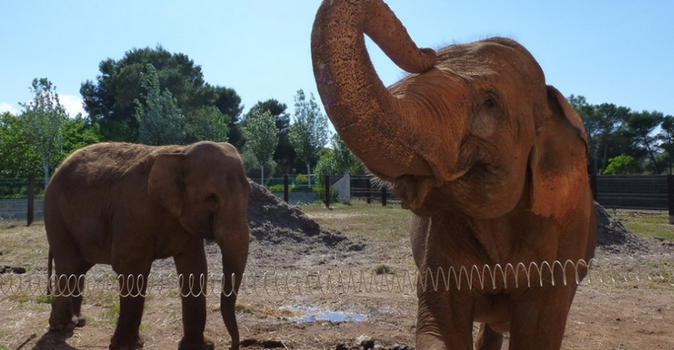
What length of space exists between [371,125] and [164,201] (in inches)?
218

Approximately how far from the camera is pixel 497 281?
368cm

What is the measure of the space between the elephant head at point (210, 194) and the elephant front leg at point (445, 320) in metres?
3.47

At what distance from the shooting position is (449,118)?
2803 mm

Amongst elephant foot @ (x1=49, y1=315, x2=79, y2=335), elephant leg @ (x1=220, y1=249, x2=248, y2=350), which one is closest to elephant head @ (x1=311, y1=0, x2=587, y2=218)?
elephant leg @ (x1=220, y1=249, x2=248, y2=350)

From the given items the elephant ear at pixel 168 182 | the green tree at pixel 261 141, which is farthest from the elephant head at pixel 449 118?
the green tree at pixel 261 141

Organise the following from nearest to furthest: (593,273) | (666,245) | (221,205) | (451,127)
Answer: (451,127) < (221,205) < (593,273) < (666,245)

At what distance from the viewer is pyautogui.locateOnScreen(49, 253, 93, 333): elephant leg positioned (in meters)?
7.82

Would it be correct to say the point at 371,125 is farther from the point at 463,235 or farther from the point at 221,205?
the point at 221,205

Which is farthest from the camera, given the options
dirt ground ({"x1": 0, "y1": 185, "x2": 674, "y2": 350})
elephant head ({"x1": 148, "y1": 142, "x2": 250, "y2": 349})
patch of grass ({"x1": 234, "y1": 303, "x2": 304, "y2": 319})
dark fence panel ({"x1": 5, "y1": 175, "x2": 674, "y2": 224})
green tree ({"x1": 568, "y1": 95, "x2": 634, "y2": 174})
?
green tree ({"x1": 568, "y1": 95, "x2": 634, "y2": 174})

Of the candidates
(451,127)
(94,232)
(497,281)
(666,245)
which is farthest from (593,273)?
(451,127)

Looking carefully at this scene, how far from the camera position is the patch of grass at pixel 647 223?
18.5 meters

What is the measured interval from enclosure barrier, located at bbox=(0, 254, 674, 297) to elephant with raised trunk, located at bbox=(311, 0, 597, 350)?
0.7 inches

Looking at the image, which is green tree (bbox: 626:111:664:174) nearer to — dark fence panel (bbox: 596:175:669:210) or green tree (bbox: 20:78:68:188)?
dark fence panel (bbox: 596:175:669:210)

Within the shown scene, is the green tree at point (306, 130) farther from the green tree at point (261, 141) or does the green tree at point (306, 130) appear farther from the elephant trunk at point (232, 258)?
the elephant trunk at point (232, 258)
